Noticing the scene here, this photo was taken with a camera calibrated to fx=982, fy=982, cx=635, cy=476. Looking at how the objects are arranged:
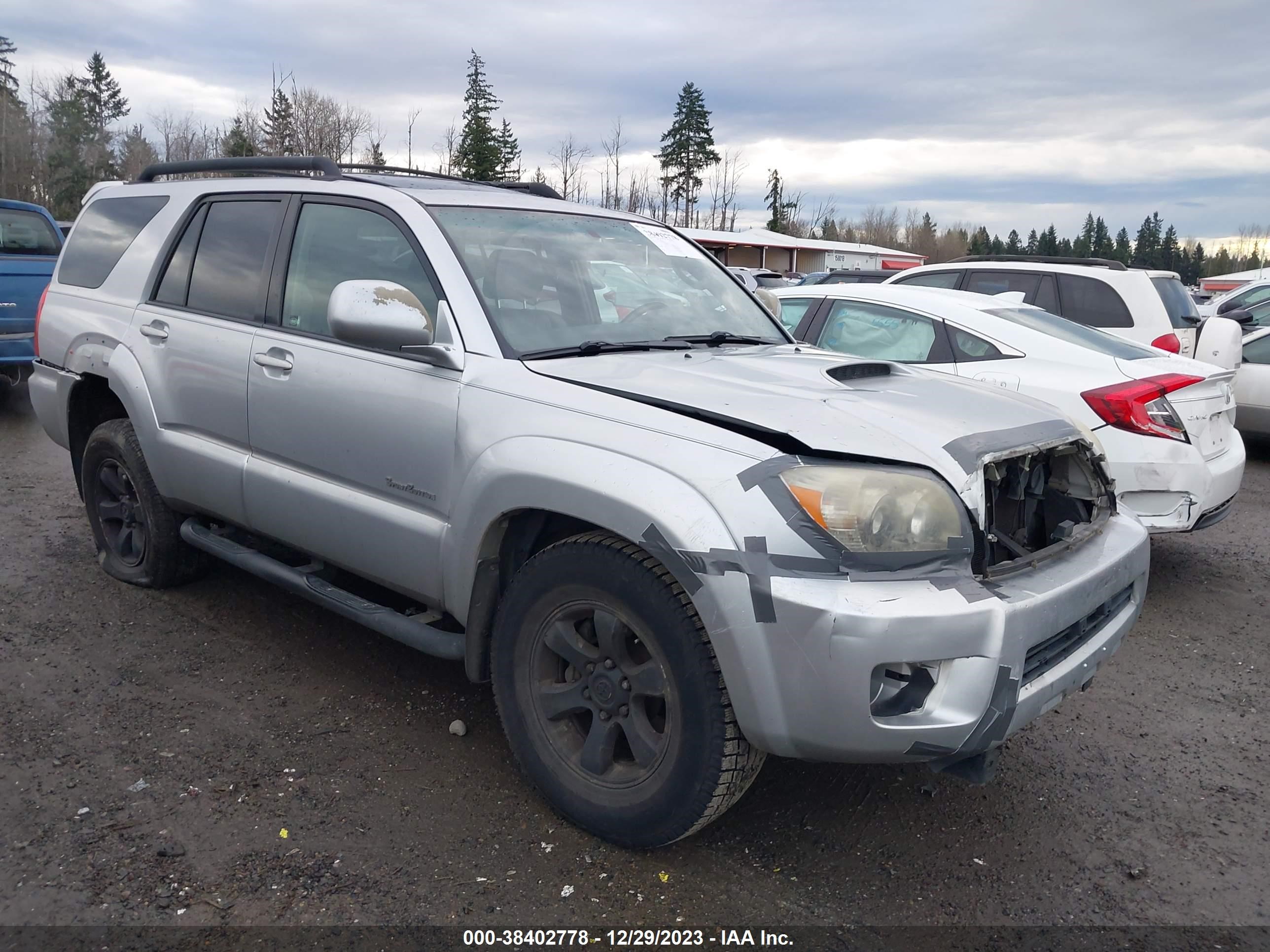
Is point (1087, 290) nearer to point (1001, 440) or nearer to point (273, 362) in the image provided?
point (1001, 440)

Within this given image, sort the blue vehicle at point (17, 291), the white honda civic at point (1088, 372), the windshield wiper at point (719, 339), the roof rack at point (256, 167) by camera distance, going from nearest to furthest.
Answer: the windshield wiper at point (719, 339) → the roof rack at point (256, 167) → the white honda civic at point (1088, 372) → the blue vehicle at point (17, 291)

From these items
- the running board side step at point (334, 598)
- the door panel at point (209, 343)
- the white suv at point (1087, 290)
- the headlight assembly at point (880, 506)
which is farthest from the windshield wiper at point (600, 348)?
the white suv at point (1087, 290)

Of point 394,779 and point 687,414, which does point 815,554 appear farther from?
point 394,779

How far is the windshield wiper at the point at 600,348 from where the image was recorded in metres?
3.12

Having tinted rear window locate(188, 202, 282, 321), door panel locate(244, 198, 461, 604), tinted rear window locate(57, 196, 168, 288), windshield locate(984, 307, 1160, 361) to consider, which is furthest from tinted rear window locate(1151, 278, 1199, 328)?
tinted rear window locate(57, 196, 168, 288)

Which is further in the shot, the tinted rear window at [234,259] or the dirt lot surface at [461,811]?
the tinted rear window at [234,259]

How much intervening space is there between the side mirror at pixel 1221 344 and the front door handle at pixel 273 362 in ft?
27.3

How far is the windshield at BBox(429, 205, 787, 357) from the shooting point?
3.31 m

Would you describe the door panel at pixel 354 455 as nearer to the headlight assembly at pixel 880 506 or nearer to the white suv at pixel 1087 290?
the headlight assembly at pixel 880 506

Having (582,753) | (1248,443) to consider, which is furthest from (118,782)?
(1248,443)

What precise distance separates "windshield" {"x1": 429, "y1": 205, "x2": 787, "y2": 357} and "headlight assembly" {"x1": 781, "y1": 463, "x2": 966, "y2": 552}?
1.15 metres

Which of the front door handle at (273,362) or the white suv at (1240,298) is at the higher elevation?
the white suv at (1240,298)

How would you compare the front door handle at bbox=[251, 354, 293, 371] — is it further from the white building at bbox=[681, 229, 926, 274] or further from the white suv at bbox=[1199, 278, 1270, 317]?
the white building at bbox=[681, 229, 926, 274]

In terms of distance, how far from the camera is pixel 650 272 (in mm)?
3906
